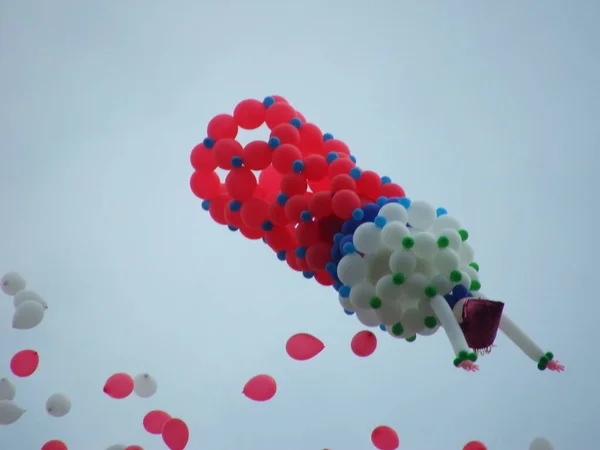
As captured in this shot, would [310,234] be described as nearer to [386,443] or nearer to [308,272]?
[308,272]

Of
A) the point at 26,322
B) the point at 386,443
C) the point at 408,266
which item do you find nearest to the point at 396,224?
the point at 408,266

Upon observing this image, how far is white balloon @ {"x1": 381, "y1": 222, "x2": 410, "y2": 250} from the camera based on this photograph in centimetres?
427

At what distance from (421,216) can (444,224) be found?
0.65 ft

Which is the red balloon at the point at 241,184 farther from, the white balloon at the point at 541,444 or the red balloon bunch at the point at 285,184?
the white balloon at the point at 541,444

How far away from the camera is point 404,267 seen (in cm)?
421

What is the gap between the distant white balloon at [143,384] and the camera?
20.0ft

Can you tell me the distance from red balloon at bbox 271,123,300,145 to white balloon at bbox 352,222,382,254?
0.96 metres

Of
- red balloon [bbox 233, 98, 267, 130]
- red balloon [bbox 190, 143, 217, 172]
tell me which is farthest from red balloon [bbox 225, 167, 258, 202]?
red balloon [bbox 233, 98, 267, 130]

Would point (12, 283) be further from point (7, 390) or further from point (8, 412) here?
point (8, 412)

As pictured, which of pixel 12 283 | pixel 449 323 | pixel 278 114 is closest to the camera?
pixel 449 323

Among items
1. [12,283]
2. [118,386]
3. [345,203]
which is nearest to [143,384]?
[118,386]

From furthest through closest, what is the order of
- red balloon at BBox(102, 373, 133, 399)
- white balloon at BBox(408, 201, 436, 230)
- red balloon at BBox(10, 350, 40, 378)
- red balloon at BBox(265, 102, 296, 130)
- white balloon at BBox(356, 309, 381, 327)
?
red balloon at BBox(10, 350, 40, 378)
red balloon at BBox(102, 373, 133, 399)
red balloon at BBox(265, 102, 296, 130)
white balloon at BBox(356, 309, 381, 327)
white balloon at BBox(408, 201, 436, 230)

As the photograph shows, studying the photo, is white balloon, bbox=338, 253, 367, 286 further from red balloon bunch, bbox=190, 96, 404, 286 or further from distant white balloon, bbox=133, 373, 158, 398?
distant white balloon, bbox=133, 373, 158, 398

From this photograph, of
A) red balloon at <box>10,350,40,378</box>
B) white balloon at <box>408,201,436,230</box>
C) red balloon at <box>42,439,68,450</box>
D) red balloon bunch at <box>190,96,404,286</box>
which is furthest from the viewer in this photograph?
red balloon at <box>10,350,40,378</box>
